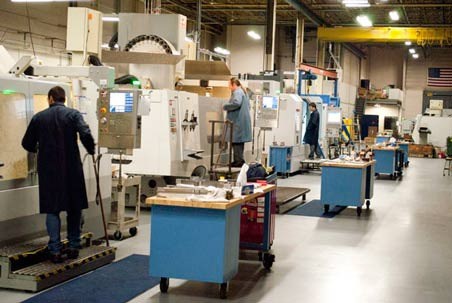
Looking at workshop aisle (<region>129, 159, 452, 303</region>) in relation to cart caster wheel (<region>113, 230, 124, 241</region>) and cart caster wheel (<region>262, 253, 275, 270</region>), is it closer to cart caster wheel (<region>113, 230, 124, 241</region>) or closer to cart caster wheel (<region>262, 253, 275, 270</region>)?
cart caster wheel (<region>262, 253, 275, 270</region>)

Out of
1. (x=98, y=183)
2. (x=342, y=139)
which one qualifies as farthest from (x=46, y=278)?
(x=342, y=139)

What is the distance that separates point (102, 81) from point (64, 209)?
1643 mm

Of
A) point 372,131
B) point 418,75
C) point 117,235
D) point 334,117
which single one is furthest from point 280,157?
point 418,75

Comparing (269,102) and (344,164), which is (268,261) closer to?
(344,164)

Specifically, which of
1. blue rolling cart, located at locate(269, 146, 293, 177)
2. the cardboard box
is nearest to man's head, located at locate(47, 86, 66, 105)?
blue rolling cart, located at locate(269, 146, 293, 177)

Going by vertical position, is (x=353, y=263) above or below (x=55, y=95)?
below

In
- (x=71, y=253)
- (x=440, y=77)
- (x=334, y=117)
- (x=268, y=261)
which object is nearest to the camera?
(x=71, y=253)

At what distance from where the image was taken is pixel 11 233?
16.5ft

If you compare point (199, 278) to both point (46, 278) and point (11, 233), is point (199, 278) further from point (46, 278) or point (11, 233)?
point (11, 233)

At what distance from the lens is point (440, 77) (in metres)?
29.0

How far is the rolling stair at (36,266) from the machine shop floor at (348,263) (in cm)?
10

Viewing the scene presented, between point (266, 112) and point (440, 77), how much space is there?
19.4m

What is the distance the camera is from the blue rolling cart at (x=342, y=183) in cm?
883

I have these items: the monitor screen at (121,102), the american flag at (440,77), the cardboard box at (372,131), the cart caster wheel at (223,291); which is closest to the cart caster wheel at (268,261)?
the cart caster wheel at (223,291)
